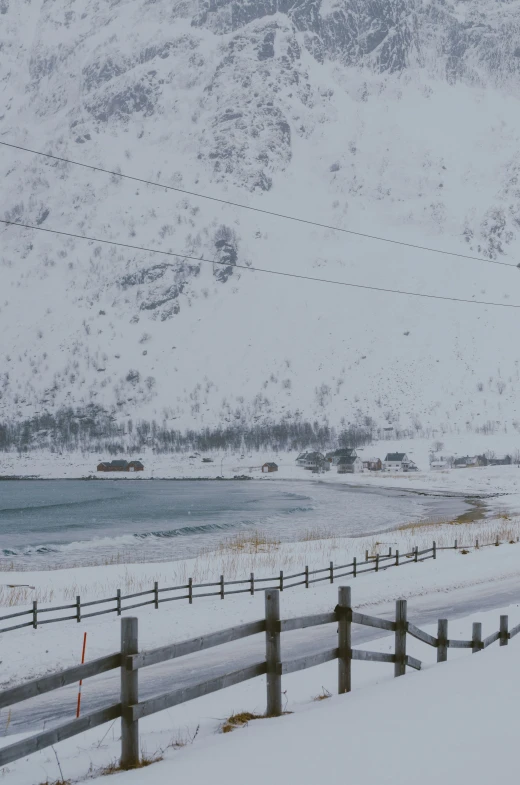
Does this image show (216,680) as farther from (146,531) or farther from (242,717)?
(146,531)

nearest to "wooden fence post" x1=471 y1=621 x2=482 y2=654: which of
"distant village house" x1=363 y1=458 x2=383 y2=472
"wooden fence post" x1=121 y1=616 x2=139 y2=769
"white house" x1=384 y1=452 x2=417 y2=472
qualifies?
"wooden fence post" x1=121 y1=616 x2=139 y2=769

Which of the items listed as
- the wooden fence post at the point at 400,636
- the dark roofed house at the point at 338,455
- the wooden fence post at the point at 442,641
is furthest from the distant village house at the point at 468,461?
the wooden fence post at the point at 400,636

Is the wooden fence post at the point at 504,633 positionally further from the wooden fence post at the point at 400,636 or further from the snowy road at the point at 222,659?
the snowy road at the point at 222,659

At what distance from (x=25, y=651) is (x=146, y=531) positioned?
5041cm

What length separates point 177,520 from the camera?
259 ft

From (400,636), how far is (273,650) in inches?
110

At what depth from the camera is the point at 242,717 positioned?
848cm

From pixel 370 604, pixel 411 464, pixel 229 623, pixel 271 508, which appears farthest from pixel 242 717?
pixel 411 464

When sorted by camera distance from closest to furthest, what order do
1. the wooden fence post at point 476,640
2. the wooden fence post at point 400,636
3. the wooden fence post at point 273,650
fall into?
the wooden fence post at point 273,650, the wooden fence post at point 400,636, the wooden fence post at point 476,640

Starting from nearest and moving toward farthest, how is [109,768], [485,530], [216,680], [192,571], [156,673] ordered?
[109,768] → [216,680] → [156,673] → [192,571] → [485,530]

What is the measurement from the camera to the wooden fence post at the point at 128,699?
22.3 ft

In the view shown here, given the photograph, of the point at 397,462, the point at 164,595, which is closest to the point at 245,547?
the point at 164,595

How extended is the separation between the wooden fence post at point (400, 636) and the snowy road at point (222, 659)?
18.1 ft

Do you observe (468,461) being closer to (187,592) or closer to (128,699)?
(187,592)
